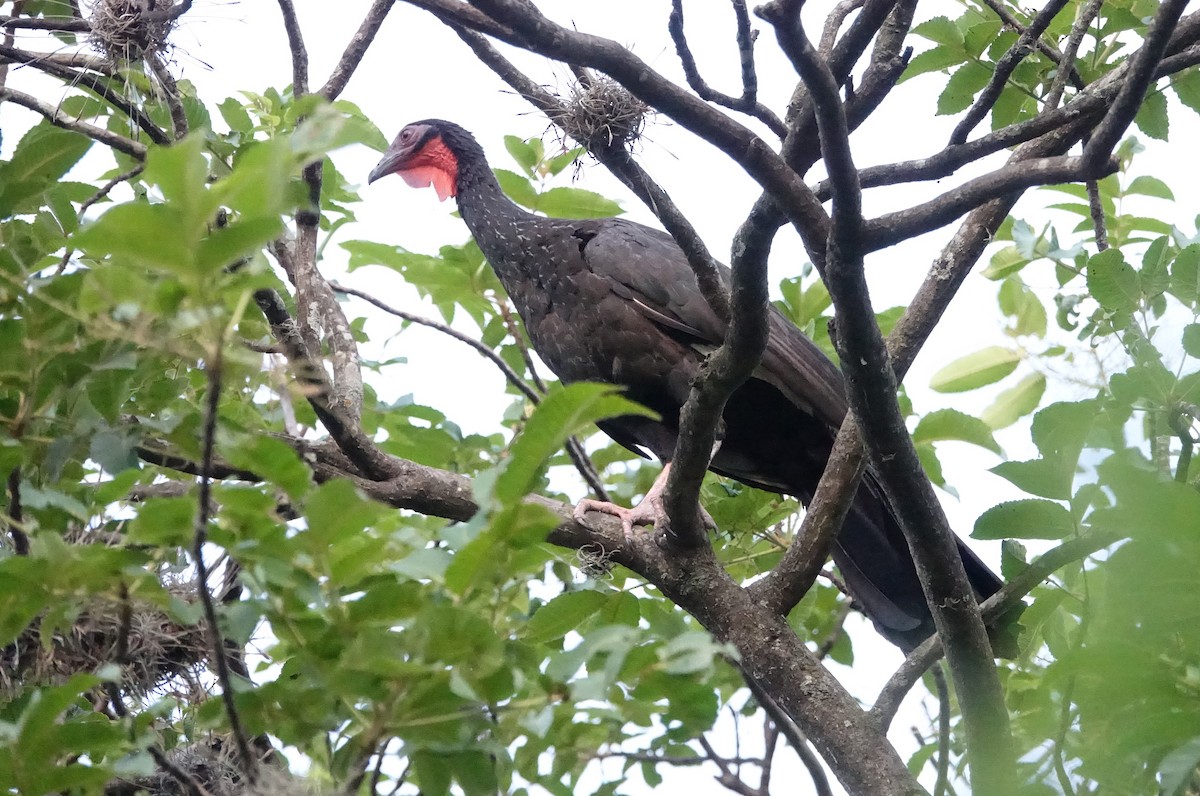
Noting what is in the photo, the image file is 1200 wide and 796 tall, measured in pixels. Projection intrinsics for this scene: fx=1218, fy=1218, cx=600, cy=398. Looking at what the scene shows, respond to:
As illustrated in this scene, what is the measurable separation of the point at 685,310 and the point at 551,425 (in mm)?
2848

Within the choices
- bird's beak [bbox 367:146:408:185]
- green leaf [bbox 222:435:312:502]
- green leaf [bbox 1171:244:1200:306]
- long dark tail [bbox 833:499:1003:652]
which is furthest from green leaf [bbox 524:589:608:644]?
bird's beak [bbox 367:146:408:185]

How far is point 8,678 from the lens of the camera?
2297 mm

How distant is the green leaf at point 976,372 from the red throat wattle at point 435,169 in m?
2.57

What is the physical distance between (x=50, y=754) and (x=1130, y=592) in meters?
1.21

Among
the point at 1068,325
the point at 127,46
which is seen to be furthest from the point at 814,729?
the point at 127,46

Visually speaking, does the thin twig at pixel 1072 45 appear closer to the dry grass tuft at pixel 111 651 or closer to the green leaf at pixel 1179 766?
the green leaf at pixel 1179 766

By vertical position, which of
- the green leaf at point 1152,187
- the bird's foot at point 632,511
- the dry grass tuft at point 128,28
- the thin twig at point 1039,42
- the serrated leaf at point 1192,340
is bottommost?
the serrated leaf at point 1192,340

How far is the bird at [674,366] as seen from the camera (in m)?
3.98

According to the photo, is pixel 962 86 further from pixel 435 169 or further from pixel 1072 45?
pixel 435 169

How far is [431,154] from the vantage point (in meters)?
5.55

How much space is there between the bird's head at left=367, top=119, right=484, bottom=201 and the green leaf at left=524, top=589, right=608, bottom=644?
3.30 metres

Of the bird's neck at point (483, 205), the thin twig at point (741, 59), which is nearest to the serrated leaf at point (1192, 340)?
the thin twig at point (741, 59)

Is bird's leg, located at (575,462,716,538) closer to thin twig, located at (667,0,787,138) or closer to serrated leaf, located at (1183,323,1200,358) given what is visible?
thin twig, located at (667,0,787,138)

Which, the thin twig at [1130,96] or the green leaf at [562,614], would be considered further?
the green leaf at [562,614]
